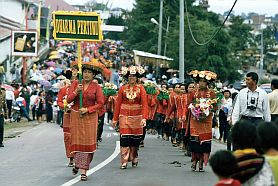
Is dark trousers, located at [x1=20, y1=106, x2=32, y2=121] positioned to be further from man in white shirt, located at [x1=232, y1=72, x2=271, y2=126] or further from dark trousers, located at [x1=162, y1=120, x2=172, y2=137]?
man in white shirt, located at [x1=232, y1=72, x2=271, y2=126]

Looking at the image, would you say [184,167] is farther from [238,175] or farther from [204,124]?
[238,175]

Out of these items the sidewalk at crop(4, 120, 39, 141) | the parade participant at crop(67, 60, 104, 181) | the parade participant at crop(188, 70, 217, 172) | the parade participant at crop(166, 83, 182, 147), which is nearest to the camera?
the parade participant at crop(67, 60, 104, 181)

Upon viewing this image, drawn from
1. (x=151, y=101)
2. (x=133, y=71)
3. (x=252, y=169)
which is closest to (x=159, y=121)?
(x=151, y=101)

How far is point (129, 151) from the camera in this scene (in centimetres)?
1773

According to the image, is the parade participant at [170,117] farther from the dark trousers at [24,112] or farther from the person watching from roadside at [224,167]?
the person watching from roadside at [224,167]

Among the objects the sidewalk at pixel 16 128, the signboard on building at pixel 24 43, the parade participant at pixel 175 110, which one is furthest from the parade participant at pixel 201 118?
the signboard on building at pixel 24 43

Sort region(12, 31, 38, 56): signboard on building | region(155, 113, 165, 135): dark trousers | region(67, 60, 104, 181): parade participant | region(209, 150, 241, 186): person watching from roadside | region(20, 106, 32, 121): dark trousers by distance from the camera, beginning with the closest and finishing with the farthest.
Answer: region(209, 150, 241, 186): person watching from roadside
region(67, 60, 104, 181): parade participant
region(155, 113, 165, 135): dark trousers
region(20, 106, 32, 121): dark trousers
region(12, 31, 38, 56): signboard on building

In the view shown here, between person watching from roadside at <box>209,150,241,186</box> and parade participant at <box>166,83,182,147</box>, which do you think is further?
parade participant at <box>166,83,182,147</box>

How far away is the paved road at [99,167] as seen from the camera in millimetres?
15047

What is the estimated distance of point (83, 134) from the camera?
15453 millimetres

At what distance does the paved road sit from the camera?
15047 millimetres

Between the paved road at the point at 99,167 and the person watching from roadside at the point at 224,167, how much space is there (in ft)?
12.9

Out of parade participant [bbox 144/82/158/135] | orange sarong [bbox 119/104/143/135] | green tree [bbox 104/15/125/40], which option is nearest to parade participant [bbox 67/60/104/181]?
orange sarong [bbox 119/104/143/135]

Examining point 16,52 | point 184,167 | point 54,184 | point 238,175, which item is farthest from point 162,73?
point 238,175
